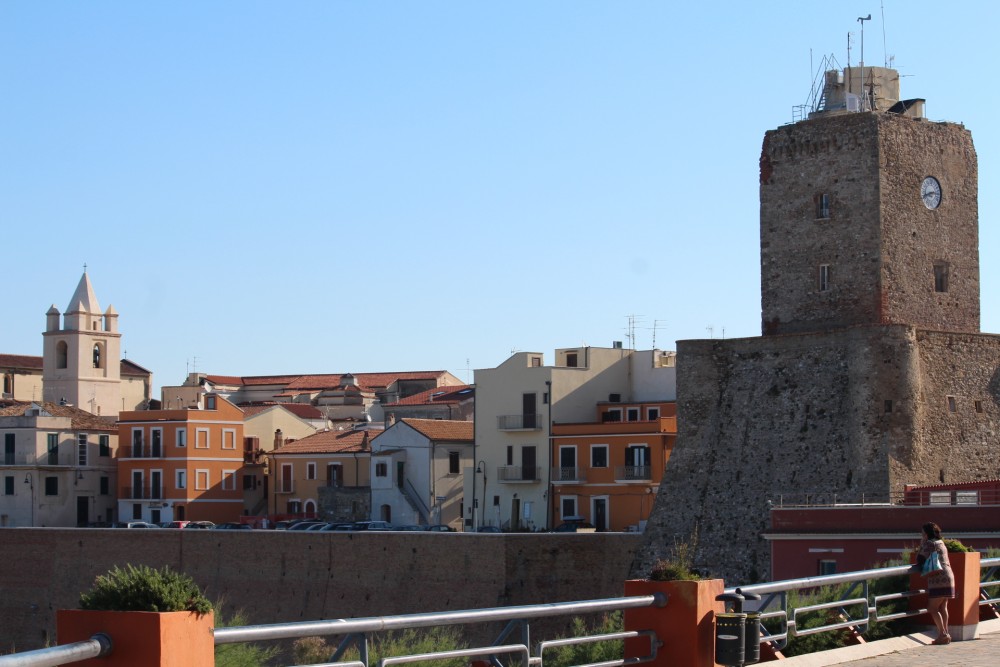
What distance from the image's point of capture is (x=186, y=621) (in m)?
9.02

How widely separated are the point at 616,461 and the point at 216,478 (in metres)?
20.3

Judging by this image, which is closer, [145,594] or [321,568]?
[145,594]

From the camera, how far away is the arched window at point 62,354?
84875mm

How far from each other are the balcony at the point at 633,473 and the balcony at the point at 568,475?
1420 millimetres

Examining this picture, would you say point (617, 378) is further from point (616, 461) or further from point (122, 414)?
point (122, 414)

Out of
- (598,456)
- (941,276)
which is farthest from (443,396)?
(941,276)

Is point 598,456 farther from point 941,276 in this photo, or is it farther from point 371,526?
point 941,276

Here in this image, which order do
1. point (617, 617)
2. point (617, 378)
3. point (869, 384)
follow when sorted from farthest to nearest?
point (617, 378)
point (869, 384)
point (617, 617)

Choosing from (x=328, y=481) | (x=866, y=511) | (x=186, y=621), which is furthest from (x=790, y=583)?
(x=328, y=481)

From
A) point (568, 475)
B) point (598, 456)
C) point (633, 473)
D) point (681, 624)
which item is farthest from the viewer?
point (568, 475)

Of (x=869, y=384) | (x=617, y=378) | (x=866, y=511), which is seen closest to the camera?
(x=866, y=511)

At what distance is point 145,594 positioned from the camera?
29.7 feet

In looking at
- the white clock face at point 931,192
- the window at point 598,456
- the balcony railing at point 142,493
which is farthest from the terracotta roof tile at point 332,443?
the white clock face at point 931,192

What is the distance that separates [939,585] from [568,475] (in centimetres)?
3536
